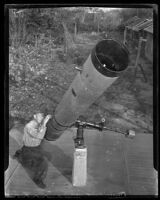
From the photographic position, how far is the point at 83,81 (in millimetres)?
4145

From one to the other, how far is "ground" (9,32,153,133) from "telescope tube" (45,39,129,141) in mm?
1315

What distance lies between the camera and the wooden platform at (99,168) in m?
5.28

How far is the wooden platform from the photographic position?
17.3 ft

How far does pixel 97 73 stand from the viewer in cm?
386

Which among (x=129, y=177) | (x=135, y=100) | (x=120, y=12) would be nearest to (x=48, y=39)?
(x=120, y=12)

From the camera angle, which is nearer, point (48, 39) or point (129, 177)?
point (129, 177)

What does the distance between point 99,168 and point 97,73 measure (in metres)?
2.65

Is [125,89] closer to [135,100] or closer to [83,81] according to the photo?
[135,100]

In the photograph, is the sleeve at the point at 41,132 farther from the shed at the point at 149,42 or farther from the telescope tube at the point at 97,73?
the shed at the point at 149,42

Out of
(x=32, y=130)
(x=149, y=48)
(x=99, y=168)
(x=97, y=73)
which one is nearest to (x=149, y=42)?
(x=149, y=48)

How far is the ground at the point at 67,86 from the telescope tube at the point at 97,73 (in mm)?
1315

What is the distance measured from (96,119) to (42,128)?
6.75ft

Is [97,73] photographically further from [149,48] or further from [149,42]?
[149,48]

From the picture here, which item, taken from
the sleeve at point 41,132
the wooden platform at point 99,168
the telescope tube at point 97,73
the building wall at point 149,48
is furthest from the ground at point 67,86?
the telescope tube at point 97,73
